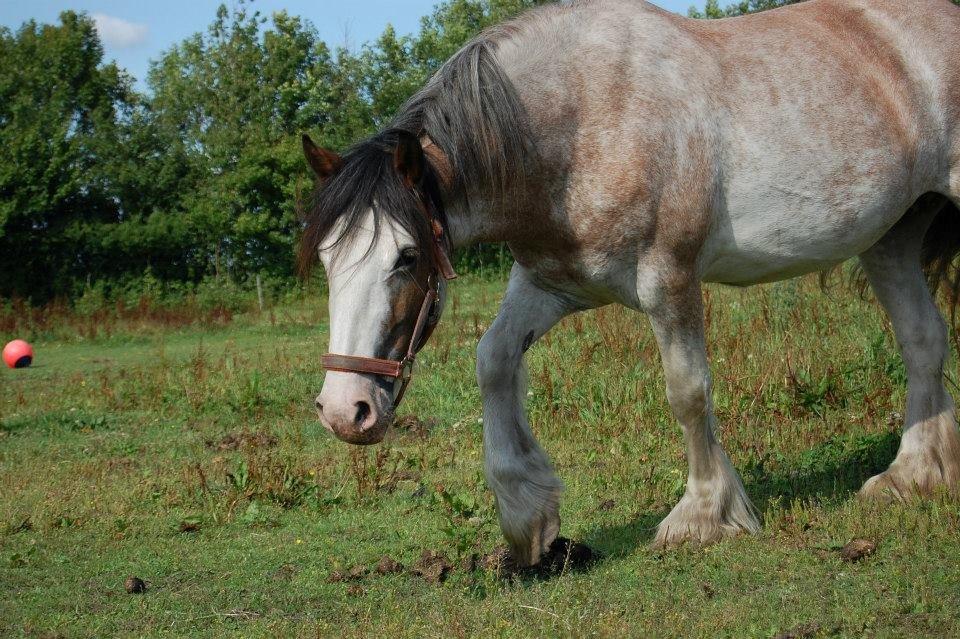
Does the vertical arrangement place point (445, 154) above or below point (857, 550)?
above

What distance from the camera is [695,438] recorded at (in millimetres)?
4195

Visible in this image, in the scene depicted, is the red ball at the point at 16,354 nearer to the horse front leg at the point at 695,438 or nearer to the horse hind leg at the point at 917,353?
the horse front leg at the point at 695,438

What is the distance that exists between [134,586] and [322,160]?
1990 millimetres

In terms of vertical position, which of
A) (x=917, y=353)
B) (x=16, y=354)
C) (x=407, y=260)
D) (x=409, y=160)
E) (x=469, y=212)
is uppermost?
(x=409, y=160)

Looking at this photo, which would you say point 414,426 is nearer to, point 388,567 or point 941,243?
point 388,567

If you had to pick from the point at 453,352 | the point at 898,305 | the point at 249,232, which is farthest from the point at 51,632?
the point at 249,232

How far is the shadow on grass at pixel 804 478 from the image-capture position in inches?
179

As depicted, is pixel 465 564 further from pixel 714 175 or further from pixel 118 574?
pixel 714 175

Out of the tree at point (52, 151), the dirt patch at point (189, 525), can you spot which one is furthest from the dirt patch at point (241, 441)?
the tree at point (52, 151)

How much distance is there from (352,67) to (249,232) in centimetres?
1043

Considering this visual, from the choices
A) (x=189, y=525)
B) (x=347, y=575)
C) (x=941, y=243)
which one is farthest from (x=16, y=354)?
(x=941, y=243)

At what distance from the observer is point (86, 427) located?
8180 mm

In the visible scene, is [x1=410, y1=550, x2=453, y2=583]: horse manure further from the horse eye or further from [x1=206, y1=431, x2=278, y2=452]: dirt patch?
[x1=206, y1=431, x2=278, y2=452]: dirt patch

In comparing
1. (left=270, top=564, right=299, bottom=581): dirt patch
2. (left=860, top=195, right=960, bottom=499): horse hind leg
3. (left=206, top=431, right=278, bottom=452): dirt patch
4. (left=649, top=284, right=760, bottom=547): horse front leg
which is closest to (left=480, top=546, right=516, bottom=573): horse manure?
(left=649, top=284, right=760, bottom=547): horse front leg
